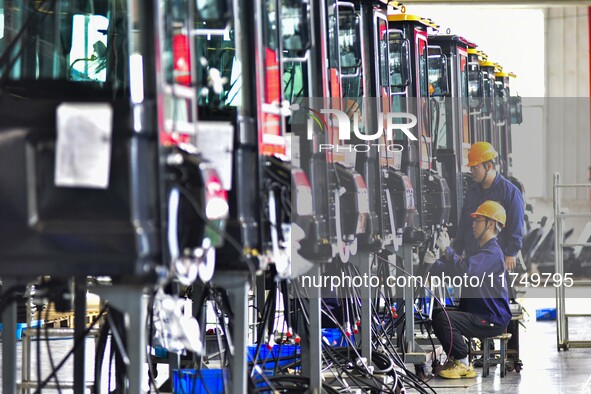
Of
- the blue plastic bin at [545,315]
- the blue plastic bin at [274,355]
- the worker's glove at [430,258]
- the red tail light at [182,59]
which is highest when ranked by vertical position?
the red tail light at [182,59]

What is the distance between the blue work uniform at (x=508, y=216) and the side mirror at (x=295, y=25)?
204 inches

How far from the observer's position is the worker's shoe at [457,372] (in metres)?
11.5

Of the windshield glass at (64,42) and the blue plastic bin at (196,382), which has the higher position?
the windshield glass at (64,42)

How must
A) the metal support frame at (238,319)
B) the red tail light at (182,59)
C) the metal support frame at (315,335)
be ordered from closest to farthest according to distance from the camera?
the red tail light at (182,59), the metal support frame at (238,319), the metal support frame at (315,335)

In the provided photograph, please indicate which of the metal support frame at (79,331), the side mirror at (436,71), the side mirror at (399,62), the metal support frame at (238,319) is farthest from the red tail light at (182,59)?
the side mirror at (436,71)

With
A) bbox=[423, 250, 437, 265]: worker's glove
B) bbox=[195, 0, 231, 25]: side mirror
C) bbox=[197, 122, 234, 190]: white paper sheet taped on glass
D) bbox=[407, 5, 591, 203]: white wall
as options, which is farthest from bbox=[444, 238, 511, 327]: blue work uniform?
bbox=[407, 5, 591, 203]: white wall

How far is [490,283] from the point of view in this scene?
37.7 feet

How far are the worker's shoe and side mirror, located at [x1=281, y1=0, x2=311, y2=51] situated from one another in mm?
5477

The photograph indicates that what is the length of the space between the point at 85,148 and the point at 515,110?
13.9m

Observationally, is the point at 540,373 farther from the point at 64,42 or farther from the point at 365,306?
the point at 64,42

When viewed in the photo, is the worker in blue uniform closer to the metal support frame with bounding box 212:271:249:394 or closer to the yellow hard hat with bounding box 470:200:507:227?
the yellow hard hat with bounding box 470:200:507:227

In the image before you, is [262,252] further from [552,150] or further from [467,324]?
[552,150]

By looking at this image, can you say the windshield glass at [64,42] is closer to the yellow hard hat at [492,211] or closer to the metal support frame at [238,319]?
the metal support frame at [238,319]

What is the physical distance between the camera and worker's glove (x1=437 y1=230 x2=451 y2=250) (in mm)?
11744
